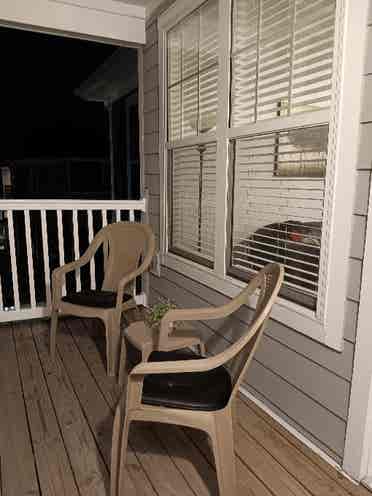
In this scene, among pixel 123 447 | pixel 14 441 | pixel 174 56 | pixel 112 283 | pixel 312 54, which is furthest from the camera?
pixel 112 283

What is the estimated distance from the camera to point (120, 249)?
9.88 ft

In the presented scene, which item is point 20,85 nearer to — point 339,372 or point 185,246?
point 185,246

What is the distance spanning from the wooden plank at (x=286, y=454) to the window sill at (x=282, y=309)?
0.56 meters

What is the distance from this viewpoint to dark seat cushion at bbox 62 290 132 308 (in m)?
2.46

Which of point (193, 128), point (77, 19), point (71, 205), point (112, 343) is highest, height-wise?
point (77, 19)

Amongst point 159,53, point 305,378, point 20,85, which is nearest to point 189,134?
point 159,53

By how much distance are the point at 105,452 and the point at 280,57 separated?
2.08m

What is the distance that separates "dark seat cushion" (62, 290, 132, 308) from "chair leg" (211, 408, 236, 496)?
128 cm

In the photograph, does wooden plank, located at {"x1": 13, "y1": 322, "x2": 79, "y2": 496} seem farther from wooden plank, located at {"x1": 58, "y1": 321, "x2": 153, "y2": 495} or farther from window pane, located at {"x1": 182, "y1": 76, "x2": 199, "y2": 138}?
window pane, located at {"x1": 182, "y1": 76, "x2": 199, "y2": 138}

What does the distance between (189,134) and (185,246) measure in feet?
2.79

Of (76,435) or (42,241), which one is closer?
(76,435)

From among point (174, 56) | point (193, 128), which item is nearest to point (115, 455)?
point (193, 128)

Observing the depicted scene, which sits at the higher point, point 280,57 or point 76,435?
point 280,57

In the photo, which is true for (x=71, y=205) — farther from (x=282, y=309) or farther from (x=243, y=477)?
(x=243, y=477)
